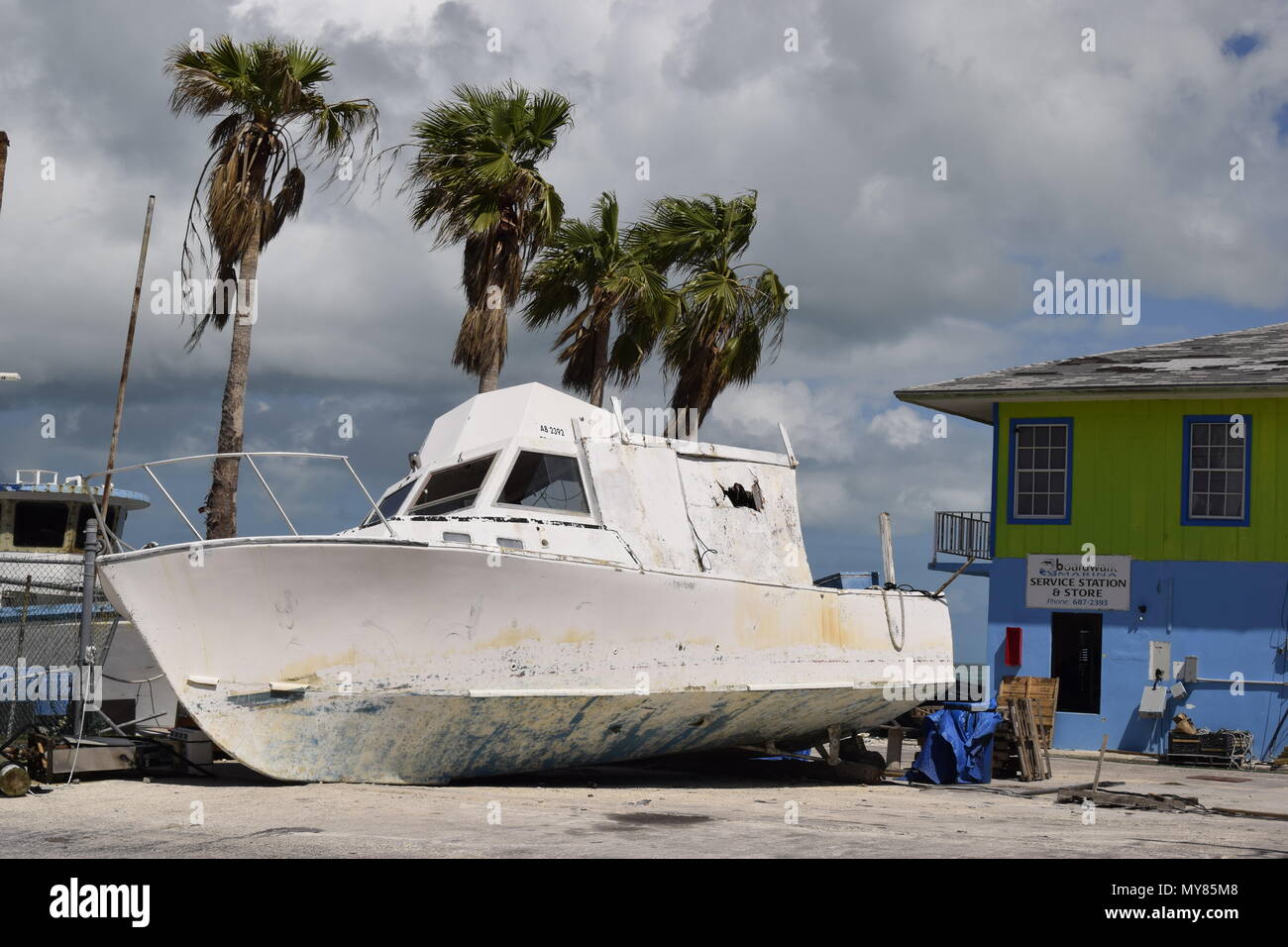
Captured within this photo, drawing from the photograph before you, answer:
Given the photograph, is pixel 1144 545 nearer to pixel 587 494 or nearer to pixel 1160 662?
pixel 1160 662

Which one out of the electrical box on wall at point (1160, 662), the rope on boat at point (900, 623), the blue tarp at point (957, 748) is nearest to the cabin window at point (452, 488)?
the rope on boat at point (900, 623)

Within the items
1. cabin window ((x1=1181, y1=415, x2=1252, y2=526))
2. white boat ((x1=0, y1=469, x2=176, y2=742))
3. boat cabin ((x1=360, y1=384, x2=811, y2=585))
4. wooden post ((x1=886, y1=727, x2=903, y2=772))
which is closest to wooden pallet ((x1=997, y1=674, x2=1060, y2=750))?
wooden post ((x1=886, y1=727, x2=903, y2=772))

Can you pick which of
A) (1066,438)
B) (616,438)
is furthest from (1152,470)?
(616,438)

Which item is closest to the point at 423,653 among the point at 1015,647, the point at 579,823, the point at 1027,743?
the point at 579,823

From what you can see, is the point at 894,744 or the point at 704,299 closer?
the point at 894,744

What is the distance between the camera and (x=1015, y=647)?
882 inches

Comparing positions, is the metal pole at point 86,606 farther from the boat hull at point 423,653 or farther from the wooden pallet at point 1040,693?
the wooden pallet at point 1040,693

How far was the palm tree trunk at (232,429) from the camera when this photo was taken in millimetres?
18969

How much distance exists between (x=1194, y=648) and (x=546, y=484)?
12.9 m

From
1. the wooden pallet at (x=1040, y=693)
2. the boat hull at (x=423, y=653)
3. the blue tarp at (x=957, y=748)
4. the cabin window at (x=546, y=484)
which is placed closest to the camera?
the boat hull at (x=423, y=653)

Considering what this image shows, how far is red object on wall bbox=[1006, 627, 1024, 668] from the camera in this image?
2236cm

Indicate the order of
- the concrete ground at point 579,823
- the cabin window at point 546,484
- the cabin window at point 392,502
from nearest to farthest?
the concrete ground at point 579,823, the cabin window at point 546,484, the cabin window at point 392,502

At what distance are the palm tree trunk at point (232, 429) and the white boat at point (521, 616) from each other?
5211 millimetres

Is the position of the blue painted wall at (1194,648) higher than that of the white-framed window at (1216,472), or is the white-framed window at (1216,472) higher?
the white-framed window at (1216,472)
